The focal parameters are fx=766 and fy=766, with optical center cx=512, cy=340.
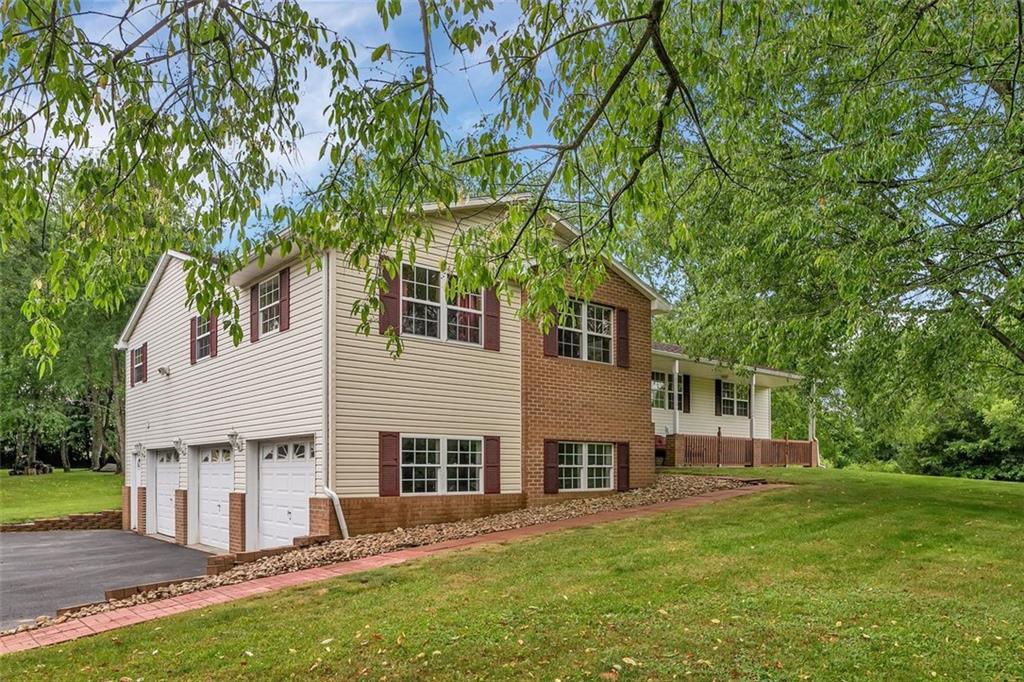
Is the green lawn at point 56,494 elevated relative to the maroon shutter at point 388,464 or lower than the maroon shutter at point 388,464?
lower

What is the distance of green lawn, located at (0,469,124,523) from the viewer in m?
25.9

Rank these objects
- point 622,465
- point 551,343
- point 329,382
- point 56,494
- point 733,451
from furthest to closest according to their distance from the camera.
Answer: point 56,494 < point 733,451 < point 622,465 < point 551,343 < point 329,382

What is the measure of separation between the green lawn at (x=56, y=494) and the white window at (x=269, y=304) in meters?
14.1

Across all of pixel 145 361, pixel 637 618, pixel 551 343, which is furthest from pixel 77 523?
pixel 637 618

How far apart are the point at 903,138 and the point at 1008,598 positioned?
19.0 feet

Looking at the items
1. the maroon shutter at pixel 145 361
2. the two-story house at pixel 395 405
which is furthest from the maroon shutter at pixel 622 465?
the maroon shutter at pixel 145 361

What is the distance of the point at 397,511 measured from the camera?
1326 cm

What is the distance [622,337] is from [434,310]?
16.4 feet

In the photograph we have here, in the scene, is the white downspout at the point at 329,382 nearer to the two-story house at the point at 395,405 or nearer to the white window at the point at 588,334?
the two-story house at the point at 395,405

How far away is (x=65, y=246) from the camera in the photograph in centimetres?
516

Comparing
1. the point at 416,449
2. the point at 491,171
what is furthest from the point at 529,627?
the point at 416,449

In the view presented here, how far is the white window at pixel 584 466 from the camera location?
53.1 feet

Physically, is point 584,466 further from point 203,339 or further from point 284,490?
point 203,339

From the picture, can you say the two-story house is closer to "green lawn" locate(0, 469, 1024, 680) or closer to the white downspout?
the white downspout
